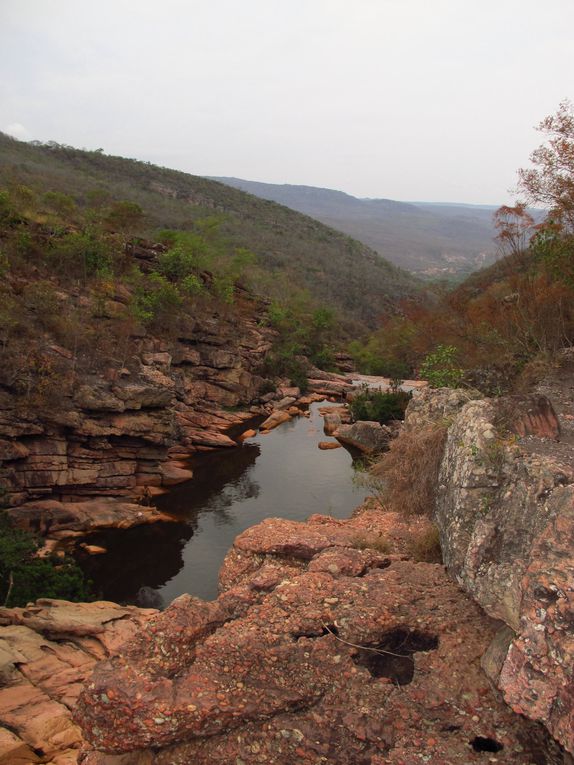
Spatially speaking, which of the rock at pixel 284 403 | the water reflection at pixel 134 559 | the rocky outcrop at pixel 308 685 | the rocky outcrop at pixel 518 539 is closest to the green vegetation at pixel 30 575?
the water reflection at pixel 134 559

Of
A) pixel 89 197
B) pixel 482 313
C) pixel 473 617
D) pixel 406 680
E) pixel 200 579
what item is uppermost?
pixel 89 197

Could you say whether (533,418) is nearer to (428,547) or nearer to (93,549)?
(428,547)

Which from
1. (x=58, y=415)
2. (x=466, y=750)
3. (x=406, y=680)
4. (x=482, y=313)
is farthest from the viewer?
(x=482, y=313)

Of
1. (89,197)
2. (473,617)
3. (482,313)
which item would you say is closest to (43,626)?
(473,617)

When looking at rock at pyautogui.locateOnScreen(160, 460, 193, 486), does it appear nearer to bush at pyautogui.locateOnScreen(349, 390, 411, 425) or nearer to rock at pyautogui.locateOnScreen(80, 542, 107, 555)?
rock at pyautogui.locateOnScreen(80, 542, 107, 555)

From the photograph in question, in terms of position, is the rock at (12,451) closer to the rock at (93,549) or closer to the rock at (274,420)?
the rock at (93,549)

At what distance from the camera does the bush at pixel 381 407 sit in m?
30.4

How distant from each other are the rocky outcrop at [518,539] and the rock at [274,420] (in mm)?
22867

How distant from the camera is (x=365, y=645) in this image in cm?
706

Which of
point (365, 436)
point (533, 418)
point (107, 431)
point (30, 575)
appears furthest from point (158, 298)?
A: point (533, 418)

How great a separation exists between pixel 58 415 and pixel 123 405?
250 cm

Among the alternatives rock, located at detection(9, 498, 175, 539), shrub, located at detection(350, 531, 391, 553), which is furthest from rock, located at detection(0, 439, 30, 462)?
shrub, located at detection(350, 531, 391, 553)

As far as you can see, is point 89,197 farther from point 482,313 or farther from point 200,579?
point 200,579

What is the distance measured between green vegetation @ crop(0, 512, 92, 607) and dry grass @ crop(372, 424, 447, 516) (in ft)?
29.8
